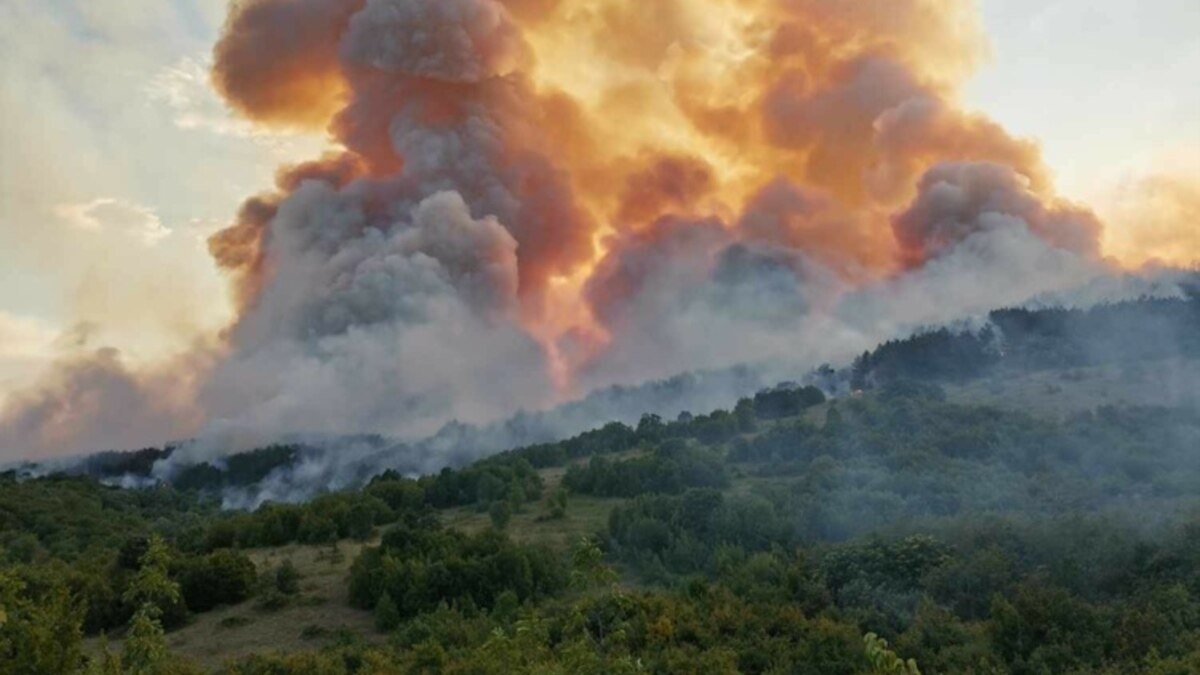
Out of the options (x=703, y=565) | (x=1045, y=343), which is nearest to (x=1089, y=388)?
(x=1045, y=343)

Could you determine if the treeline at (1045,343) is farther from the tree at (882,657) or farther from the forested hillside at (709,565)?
the tree at (882,657)

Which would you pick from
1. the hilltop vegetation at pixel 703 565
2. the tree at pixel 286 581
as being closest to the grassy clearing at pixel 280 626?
the hilltop vegetation at pixel 703 565

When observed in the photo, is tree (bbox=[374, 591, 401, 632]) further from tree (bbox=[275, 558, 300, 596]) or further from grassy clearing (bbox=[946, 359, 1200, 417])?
grassy clearing (bbox=[946, 359, 1200, 417])

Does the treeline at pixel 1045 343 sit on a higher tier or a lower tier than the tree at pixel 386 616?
higher

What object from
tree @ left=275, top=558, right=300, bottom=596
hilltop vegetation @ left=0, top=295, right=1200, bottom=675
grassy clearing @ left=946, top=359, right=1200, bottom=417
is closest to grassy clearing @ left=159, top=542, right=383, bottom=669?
hilltop vegetation @ left=0, top=295, right=1200, bottom=675

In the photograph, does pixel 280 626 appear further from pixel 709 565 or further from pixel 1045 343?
pixel 1045 343

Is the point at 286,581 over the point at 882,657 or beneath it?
beneath

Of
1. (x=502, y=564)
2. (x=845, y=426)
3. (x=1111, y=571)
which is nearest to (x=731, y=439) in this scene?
→ (x=845, y=426)

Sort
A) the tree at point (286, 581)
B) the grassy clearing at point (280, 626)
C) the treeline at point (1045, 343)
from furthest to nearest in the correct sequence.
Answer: the treeline at point (1045, 343)
the tree at point (286, 581)
the grassy clearing at point (280, 626)

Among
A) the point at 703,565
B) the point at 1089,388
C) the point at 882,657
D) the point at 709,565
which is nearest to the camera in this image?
the point at 882,657

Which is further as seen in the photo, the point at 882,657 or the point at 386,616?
the point at 386,616

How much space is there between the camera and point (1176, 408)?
74.9 meters

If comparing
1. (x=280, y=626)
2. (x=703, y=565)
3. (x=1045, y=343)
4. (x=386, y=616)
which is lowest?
(x=703, y=565)

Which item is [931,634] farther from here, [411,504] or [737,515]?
[411,504]
